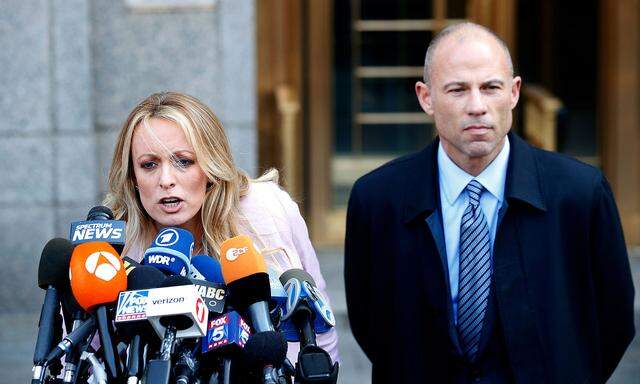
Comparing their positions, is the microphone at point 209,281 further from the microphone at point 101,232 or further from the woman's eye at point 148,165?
the woman's eye at point 148,165

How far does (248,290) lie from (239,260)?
0.26ft

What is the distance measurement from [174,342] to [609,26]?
6.63m

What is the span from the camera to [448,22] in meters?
8.97

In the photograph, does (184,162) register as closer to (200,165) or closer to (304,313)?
(200,165)

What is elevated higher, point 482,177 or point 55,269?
point 482,177

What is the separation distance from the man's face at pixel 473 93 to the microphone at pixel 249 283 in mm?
843

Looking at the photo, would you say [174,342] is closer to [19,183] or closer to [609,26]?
[19,183]

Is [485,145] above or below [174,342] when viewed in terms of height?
above

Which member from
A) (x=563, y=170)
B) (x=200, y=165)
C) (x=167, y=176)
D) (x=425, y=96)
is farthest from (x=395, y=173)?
(x=167, y=176)

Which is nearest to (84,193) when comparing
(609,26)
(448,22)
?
(448,22)

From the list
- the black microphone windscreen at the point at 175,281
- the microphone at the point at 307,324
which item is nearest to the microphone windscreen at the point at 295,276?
Answer: the microphone at the point at 307,324

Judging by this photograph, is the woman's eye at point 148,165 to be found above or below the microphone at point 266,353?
above

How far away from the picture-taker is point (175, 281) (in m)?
2.85

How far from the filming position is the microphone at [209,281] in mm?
2934
